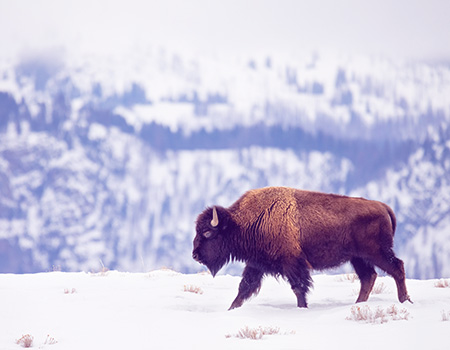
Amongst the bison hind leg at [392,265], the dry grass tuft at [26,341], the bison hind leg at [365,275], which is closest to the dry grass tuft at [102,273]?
the bison hind leg at [365,275]

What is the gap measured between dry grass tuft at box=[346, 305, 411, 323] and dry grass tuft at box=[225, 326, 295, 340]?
899 millimetres

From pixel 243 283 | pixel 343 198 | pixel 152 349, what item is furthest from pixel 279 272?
pixel 152 349

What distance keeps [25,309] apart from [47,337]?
1587 mm

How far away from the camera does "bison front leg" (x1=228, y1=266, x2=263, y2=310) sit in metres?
9.02

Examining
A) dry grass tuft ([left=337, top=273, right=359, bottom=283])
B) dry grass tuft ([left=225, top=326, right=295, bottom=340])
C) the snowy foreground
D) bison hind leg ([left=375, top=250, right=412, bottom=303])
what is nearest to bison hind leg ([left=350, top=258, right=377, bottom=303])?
the snowy foreground

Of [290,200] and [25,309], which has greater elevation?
[290,200]

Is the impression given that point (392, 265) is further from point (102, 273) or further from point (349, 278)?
point (102, 273)

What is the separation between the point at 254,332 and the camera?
6.32 m

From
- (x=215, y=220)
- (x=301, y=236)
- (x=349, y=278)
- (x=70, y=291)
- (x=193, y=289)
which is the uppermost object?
(x=215, y=220)

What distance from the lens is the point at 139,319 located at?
7469 millimetres

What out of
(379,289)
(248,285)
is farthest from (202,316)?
(379,289)

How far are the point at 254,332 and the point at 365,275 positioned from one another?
10.8ft

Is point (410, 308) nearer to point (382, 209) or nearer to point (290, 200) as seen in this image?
point (382, 209)

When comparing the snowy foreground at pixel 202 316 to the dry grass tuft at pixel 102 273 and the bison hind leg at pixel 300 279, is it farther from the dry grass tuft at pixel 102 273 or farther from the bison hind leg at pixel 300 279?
the dry grass tuft at pixel 102 273
